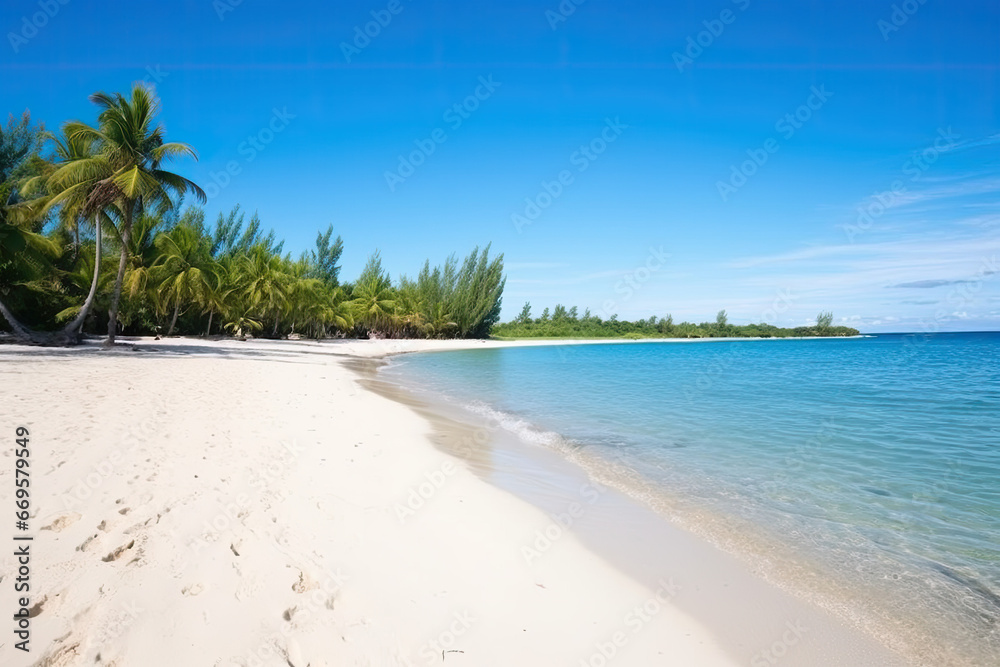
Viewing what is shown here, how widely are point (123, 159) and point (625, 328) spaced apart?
9232cm

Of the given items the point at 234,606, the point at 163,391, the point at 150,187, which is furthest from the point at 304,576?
the point at 150,187

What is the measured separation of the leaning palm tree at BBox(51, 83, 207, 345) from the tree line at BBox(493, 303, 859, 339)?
221 feet

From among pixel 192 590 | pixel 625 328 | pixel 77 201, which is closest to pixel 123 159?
pixel 77 201

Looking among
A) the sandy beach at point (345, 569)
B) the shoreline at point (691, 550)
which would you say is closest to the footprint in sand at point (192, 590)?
the sandy beach at point (345, 569)

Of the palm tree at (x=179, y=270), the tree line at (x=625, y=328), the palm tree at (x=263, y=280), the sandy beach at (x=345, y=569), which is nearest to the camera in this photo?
the sandy beach at (x=345, y=569)

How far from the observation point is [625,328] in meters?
101

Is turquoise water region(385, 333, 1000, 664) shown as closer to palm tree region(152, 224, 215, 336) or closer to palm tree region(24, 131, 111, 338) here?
palm tree region(24, 131, 111, 338)

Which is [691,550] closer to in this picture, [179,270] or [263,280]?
[179,270]

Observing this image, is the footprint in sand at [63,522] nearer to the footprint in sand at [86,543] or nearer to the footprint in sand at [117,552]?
the footprint in sand at [86,543]

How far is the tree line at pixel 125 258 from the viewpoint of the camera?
17.5 m

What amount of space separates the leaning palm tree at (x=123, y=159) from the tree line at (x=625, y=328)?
67.3 metres

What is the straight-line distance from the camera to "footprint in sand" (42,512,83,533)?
328cm

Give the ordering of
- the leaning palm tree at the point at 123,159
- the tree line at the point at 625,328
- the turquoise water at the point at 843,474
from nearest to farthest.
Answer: the turquoise water at the point at 843,474, the leaning palm tree at the point at 123,159, the tree line at the point at 625,328

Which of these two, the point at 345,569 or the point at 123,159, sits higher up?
the point at 123,159
